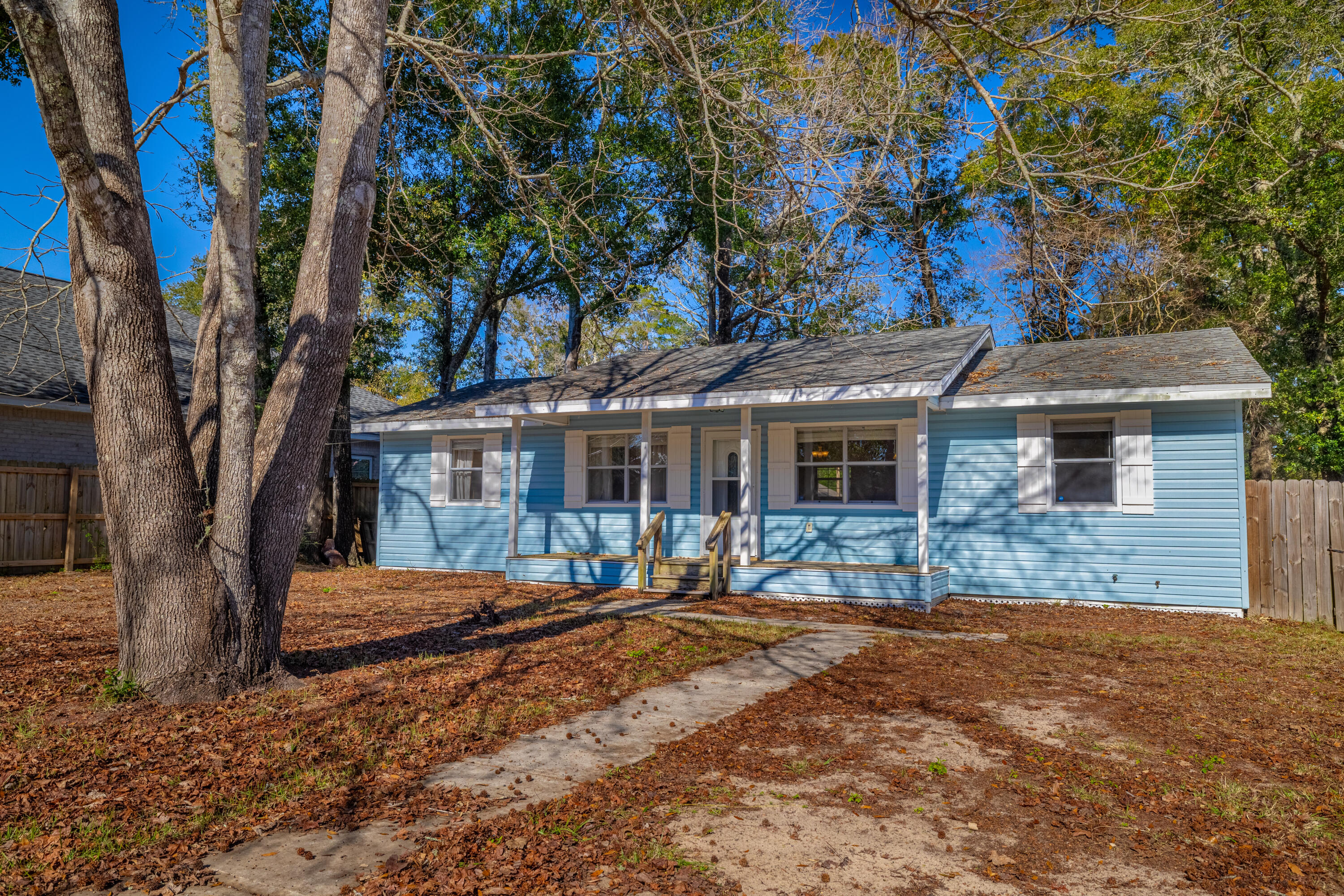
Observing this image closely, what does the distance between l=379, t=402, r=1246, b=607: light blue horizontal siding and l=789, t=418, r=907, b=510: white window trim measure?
8cm

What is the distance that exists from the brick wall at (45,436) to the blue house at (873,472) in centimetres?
649

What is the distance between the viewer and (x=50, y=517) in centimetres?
1308

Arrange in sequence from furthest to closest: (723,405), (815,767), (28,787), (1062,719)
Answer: (723,405) < (1062,719) < (815,767) < (28,787)

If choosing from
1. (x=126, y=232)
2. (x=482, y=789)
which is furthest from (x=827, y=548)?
(x=126, y=232)

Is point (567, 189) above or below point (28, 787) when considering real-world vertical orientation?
above

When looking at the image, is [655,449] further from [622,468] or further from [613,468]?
[613,468]

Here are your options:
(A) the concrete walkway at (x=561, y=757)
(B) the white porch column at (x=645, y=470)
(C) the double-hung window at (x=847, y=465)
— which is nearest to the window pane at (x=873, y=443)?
(C) the double-hung window at (x=847, y=465)

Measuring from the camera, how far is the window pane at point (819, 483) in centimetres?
1209

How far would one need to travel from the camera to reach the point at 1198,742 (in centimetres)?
467

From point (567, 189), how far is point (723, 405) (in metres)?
8.05

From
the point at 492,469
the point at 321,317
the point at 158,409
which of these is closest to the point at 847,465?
the point at 492,469

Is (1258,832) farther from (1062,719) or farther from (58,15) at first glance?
(58,15)

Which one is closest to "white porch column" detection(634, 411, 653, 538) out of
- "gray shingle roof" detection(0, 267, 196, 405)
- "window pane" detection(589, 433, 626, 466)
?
"window pane" detection(589, 433, 626, 466)

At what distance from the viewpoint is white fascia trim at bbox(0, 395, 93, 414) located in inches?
523
